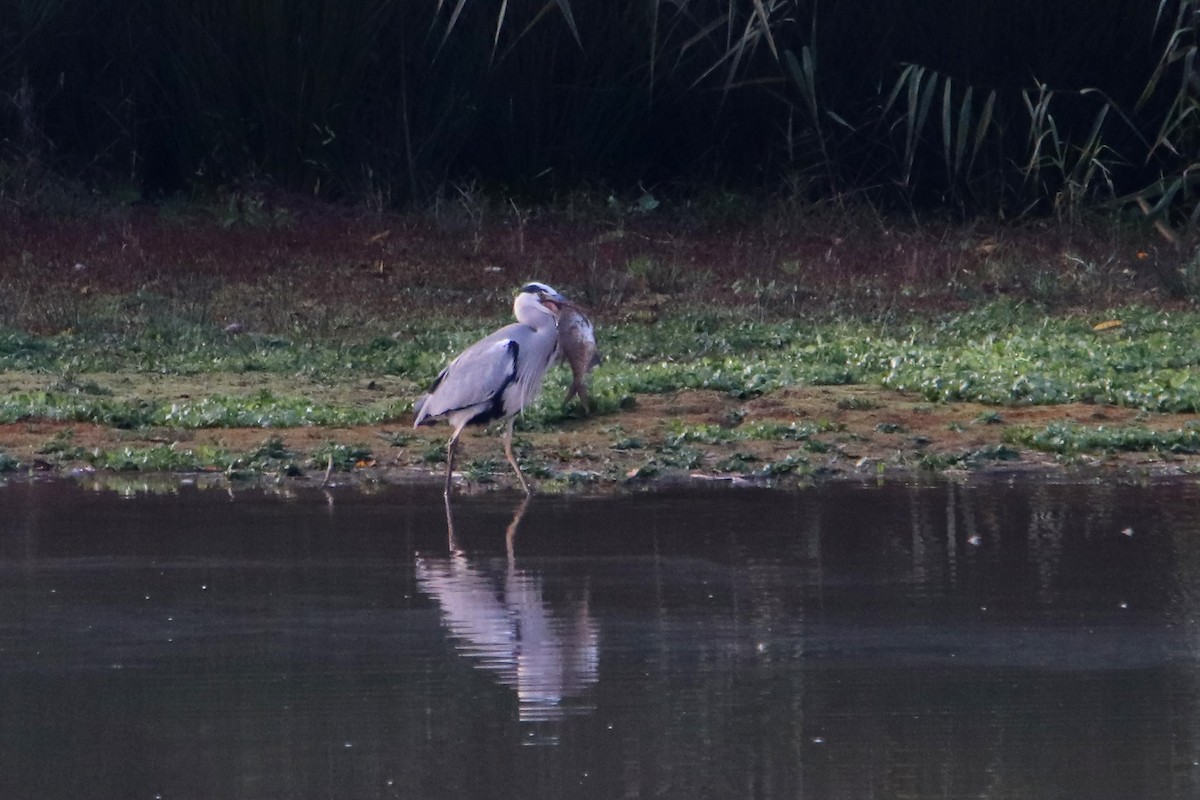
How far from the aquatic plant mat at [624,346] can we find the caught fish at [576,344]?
308 mm

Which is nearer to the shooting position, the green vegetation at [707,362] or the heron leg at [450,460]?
the heron leg at [450,460]

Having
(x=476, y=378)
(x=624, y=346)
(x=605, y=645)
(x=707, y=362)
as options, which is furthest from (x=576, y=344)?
(x=605, y=645)

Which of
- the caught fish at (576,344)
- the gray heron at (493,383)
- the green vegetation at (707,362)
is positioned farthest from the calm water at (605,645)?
the green vegetation at (707,362)

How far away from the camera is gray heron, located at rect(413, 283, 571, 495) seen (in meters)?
8.47

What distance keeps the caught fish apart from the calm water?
1444 millimetres

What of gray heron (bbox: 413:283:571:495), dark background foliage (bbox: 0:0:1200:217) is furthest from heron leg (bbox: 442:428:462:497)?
dark background foliage (bbox: 0:0:1200:217)

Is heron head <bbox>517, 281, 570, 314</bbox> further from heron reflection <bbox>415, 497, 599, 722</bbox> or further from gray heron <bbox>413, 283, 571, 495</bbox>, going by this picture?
heron reflection <bbox>415, 497, 599, 722</bbox>

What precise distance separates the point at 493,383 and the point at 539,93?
919cm

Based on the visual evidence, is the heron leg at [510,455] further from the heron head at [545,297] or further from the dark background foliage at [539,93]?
the dark background foliage at [539,93]

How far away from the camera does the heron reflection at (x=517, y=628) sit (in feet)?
17.2

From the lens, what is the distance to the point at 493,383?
333 inches

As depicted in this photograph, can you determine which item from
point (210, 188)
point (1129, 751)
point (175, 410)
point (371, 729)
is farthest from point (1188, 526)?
point (210, 188)

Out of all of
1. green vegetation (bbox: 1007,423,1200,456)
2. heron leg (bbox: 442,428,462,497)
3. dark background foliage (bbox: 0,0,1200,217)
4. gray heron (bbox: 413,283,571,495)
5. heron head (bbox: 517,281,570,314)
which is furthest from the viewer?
dark background foliage (bbox: 0,0,1200,217)

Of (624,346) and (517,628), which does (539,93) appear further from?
(517,628)
